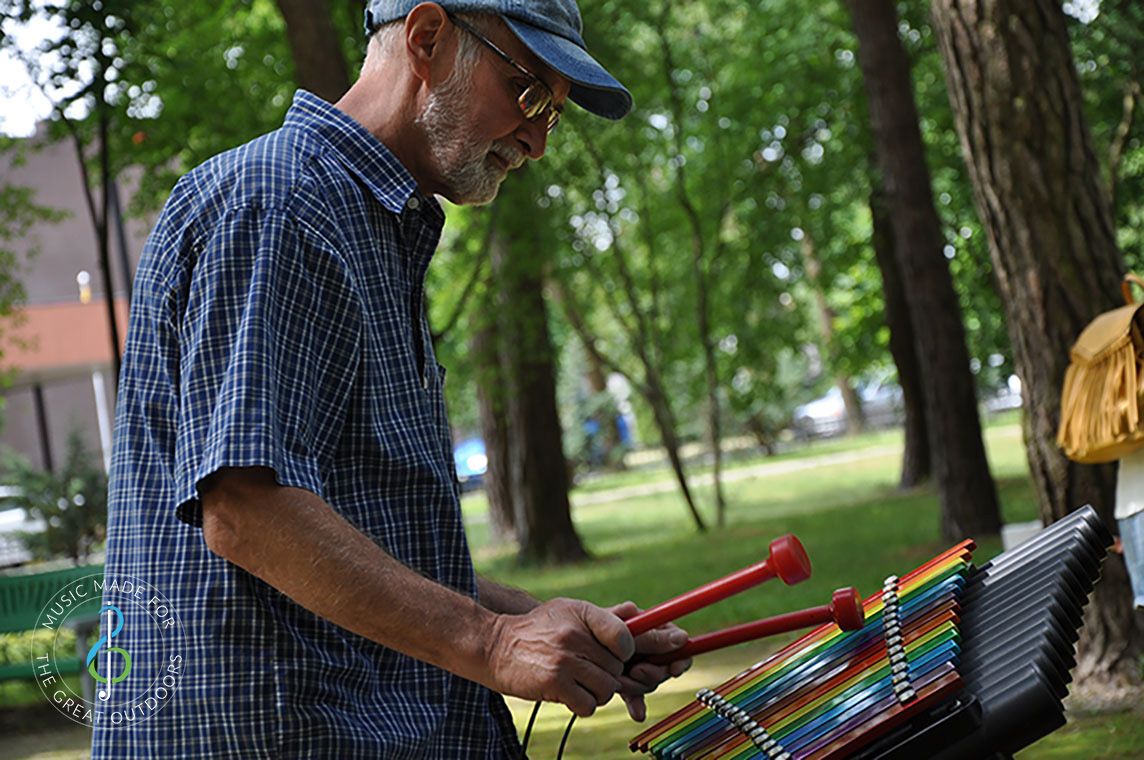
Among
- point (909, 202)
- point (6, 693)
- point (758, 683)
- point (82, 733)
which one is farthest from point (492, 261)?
point (758, 683)

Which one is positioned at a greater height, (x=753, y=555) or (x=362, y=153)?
(x=362, y=153)

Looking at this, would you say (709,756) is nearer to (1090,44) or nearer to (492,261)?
(1090,44)

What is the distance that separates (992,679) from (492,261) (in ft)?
52.9

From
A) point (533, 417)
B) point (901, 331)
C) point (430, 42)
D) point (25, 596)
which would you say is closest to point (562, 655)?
point (430, 42)

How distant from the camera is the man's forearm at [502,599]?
258 cm

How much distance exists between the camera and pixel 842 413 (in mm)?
46750

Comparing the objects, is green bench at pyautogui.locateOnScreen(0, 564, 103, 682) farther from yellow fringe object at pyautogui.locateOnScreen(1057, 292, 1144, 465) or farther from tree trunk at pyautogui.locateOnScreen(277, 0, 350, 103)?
yellow fringe object at pyautogui.locateOnScreen(1057, 292, 1144, 465)

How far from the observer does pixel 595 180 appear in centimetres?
1919

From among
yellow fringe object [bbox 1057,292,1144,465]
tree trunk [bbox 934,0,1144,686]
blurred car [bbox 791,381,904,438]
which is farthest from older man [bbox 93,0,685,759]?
blurred car [bbox 791,381,904,438]

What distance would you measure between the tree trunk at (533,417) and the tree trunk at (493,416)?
0.97 ft

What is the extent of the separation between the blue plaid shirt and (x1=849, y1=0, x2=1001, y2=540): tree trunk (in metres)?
11.8

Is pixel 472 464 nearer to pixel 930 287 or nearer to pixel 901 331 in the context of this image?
pixel 901 331

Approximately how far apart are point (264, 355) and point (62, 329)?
33.4 m

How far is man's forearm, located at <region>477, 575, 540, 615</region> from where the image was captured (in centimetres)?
258
